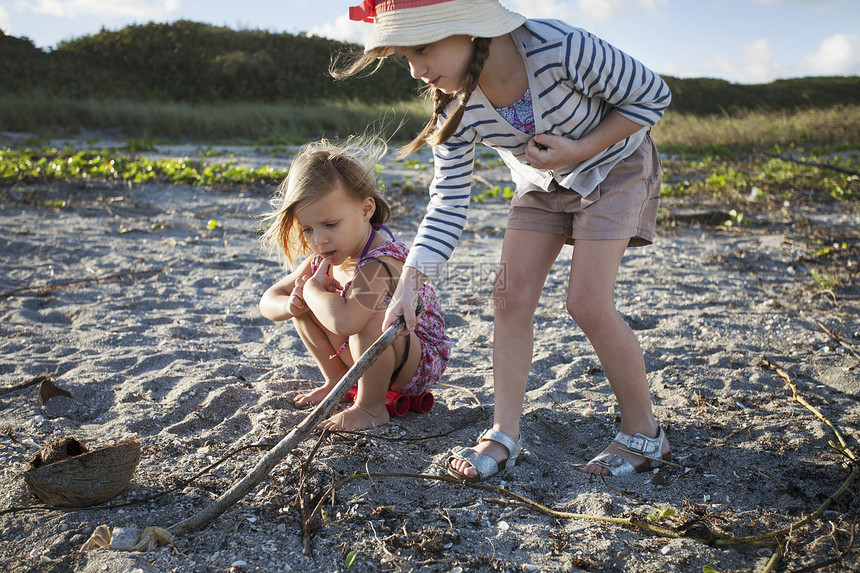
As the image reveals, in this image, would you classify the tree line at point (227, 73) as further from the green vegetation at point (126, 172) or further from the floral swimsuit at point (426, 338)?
the floral swimsuit at point (426, 338)

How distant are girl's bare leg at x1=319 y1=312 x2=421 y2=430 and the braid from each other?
0.63m

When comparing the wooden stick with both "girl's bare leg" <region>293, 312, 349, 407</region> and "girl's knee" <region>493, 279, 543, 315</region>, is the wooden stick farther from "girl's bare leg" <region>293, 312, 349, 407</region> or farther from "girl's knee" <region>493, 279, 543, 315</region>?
"girl's bare leg" <region>293, 312, 349, 407</region>

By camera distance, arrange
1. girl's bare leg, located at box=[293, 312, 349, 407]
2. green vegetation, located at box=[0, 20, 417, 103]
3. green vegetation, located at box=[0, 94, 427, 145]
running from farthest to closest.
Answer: green vegetation, located at box=[0, 20, 417, 103]
green vegetation, located at box=[0, 94, 427, 145]
girl's bare leg, located at box=[293, 312, 349, 407]

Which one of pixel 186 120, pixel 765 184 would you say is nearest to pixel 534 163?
pixel 765 184

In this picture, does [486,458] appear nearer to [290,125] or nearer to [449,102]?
[449,102]

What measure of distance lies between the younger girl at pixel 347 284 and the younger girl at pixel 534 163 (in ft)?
0.90

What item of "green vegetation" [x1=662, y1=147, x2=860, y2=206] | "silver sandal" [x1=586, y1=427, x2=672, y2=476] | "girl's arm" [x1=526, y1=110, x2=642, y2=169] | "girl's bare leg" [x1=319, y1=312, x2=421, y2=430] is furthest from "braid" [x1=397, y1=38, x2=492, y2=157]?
"green vegetation" [x1=662, y1=147, x2=860, y2=206]

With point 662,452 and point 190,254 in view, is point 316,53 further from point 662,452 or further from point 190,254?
point 662,452

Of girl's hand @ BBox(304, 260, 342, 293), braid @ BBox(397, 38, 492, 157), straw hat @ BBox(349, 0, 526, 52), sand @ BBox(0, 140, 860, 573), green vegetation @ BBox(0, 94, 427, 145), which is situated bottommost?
sand @ BBox(0, 140, 860, 573)

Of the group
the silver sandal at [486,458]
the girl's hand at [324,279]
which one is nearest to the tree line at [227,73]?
the girl's hand at [324,279]

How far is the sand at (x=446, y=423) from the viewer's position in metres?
1.65

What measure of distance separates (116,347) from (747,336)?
10.4ft

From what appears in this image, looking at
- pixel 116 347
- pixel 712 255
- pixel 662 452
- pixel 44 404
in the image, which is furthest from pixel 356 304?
pixel 712 255

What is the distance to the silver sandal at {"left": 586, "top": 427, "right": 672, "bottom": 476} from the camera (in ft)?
6.77
